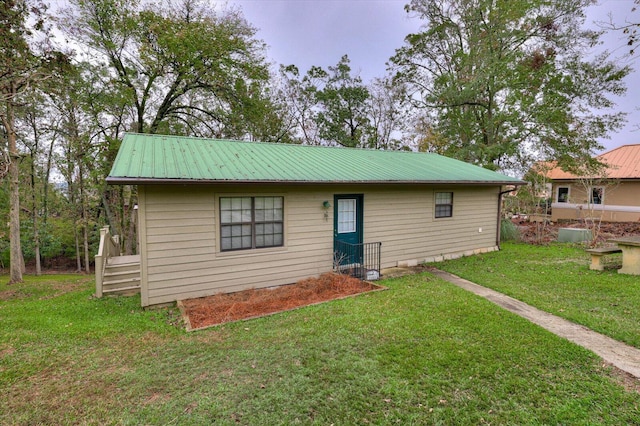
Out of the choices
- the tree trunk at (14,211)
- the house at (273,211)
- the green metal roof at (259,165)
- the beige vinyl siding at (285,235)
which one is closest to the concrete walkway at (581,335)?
the house at (273,211)

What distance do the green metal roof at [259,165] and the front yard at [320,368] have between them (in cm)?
267

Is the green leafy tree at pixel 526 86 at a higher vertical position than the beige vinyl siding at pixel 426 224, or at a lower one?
higher

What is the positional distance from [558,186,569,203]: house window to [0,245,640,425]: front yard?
702 inches

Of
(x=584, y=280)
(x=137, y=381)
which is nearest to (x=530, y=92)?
(x=584, y=280)

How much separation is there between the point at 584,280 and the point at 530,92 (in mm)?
11495

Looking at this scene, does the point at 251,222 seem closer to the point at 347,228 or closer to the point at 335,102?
the point at 347,228

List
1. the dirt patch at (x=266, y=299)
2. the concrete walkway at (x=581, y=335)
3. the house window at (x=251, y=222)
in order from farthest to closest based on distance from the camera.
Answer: the house window at (x=251, y=222), the dirt patch at (x=266, y=299), the concrete walkway at (x=581, y=335)

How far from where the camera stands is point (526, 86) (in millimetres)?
14875

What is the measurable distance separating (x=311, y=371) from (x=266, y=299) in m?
2.74

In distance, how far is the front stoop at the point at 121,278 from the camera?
22.5ft

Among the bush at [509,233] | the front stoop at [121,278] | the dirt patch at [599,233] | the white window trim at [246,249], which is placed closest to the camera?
the white window trim at [246,249]

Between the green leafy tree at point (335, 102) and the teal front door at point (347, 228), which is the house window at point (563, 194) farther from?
the teal front door at point (347, 228)

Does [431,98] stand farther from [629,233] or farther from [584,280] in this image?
[584,280]

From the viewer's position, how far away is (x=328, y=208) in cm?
768
